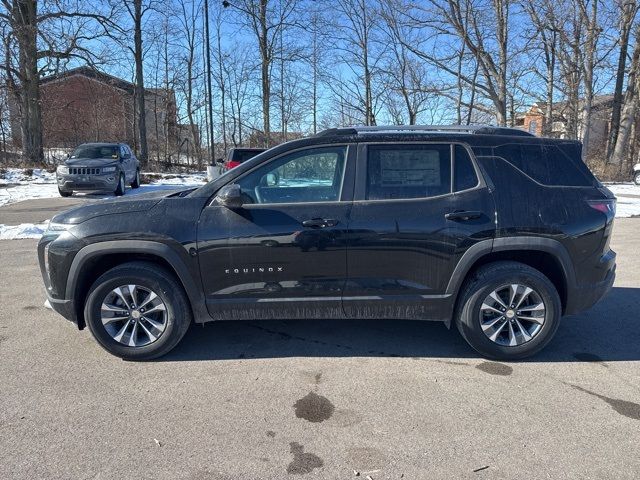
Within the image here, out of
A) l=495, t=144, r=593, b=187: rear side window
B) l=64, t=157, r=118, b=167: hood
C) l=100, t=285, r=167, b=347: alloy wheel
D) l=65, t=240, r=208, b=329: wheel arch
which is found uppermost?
l=64, t=157, r=118, b=167: hood

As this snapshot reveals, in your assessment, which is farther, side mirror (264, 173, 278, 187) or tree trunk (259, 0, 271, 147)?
tree trunk (259, 0, 271, 147)

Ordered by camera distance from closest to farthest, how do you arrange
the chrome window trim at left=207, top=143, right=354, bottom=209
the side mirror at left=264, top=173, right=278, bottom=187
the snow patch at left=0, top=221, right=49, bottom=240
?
the chrome window trim at left=207, top=143, right=354, bottom=209 → the side mirror at left=264, top=173, right=278, bottom=187 → the snow patch at left=0, top=221, right=49, bottom=240

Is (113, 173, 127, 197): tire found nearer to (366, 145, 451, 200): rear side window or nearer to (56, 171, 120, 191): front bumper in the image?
(56, 171, 120, 191): front bumper

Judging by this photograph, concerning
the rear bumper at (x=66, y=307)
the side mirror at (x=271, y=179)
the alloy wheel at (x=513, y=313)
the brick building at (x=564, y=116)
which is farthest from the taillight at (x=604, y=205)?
the brick building at (x=564, y=116)

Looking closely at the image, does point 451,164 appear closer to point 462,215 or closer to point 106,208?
point 462,215

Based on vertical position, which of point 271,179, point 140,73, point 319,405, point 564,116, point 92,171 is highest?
point 140,73

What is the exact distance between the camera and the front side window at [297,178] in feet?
12.0

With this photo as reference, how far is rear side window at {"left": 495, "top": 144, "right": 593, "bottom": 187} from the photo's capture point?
368 cm

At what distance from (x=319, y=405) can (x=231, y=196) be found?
64.7 inches

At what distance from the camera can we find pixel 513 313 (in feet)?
12.0

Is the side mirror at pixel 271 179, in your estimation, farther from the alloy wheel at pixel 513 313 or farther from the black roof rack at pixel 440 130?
the alloy wheel at pixel 513 313

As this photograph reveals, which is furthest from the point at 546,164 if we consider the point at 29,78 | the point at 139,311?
the point at 29,78

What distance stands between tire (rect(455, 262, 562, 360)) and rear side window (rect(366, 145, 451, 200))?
805 mm

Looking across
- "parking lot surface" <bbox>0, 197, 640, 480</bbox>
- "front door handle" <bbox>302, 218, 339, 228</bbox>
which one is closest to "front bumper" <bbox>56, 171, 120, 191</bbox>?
"parking lot surface" <bbox>0, 197, 640, 480</bbox>
